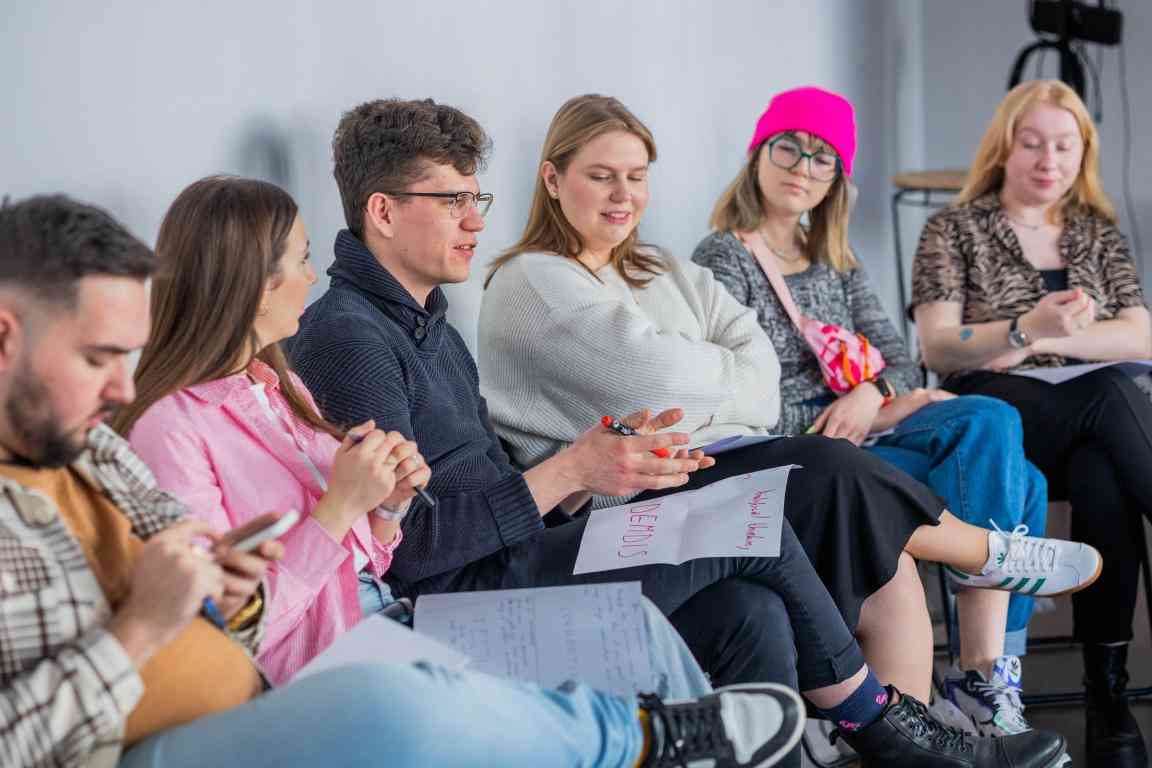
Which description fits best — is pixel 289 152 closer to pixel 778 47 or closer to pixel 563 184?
pixel 563 184

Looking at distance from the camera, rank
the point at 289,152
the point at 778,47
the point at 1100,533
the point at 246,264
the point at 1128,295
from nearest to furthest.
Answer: the point at 246,264
the point at 289,152
the point at 1100,533
the point at 1128,295
the point at 778,47

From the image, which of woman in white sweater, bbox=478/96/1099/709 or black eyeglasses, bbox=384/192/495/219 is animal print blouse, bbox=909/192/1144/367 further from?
black eyeglasses, bbox=384/192/495/219

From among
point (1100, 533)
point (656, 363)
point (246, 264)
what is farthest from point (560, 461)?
point (1100, 533)

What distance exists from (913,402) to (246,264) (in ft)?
5.12

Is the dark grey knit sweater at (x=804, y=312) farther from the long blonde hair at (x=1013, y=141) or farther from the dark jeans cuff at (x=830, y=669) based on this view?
the dark jeans cuff at (x=830, y=669)

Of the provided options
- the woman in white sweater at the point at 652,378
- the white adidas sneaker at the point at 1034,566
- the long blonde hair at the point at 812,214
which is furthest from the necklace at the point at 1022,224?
the white adidas sneaker at the point at 1034,566

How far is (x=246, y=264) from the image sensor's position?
154 centimetres

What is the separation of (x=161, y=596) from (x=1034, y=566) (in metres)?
1.64

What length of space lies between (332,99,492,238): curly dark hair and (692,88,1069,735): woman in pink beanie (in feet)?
3.09

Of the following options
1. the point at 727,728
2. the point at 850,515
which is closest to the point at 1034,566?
the point at 850,515

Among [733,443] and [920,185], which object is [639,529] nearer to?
[733,443]

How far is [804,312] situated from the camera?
2822mm

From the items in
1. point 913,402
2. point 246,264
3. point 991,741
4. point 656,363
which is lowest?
point 991,741

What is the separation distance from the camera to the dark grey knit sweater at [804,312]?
2707 millimetres
